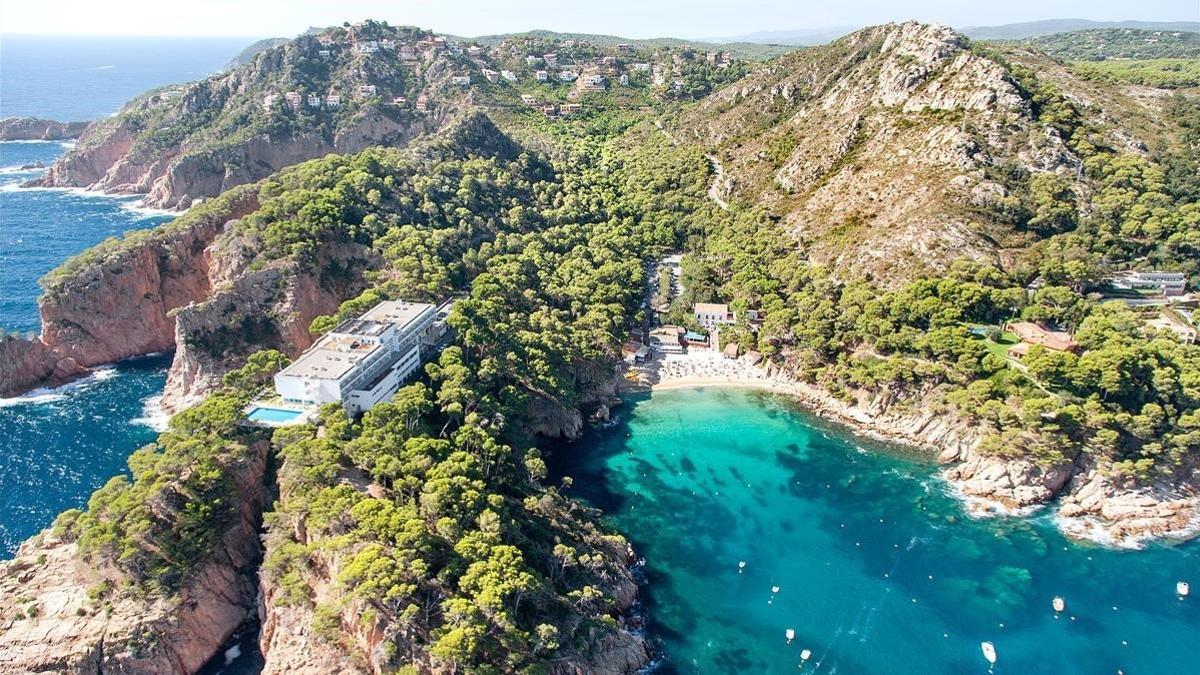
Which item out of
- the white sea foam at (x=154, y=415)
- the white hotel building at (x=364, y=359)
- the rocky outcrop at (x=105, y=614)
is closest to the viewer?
the rocky outcrop at (x=105, y=614)

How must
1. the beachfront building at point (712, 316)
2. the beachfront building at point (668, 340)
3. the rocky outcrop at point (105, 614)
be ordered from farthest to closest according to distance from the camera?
1. the beachfront building at point (712, 316)
2. the beachfront building at point (668, 340)
3. the rocky outcrop at point (105, 614)

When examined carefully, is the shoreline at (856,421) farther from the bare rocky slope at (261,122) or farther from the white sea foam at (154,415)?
the bare rocky slope at (261,122)

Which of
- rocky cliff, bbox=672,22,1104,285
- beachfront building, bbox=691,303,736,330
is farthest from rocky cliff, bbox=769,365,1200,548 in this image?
beachfront building, bbox=691,303,736,330

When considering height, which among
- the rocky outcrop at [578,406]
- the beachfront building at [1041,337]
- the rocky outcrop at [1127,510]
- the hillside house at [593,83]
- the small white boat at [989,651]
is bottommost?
the small white boat at [989,651]

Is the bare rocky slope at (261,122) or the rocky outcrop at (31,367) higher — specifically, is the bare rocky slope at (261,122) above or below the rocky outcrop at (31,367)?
above

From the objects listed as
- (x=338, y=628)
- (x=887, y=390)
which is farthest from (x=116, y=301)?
(x=887, y=390)

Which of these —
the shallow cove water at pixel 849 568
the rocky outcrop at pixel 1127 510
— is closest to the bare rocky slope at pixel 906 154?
the rocky outcrop at pixel 1127 510
